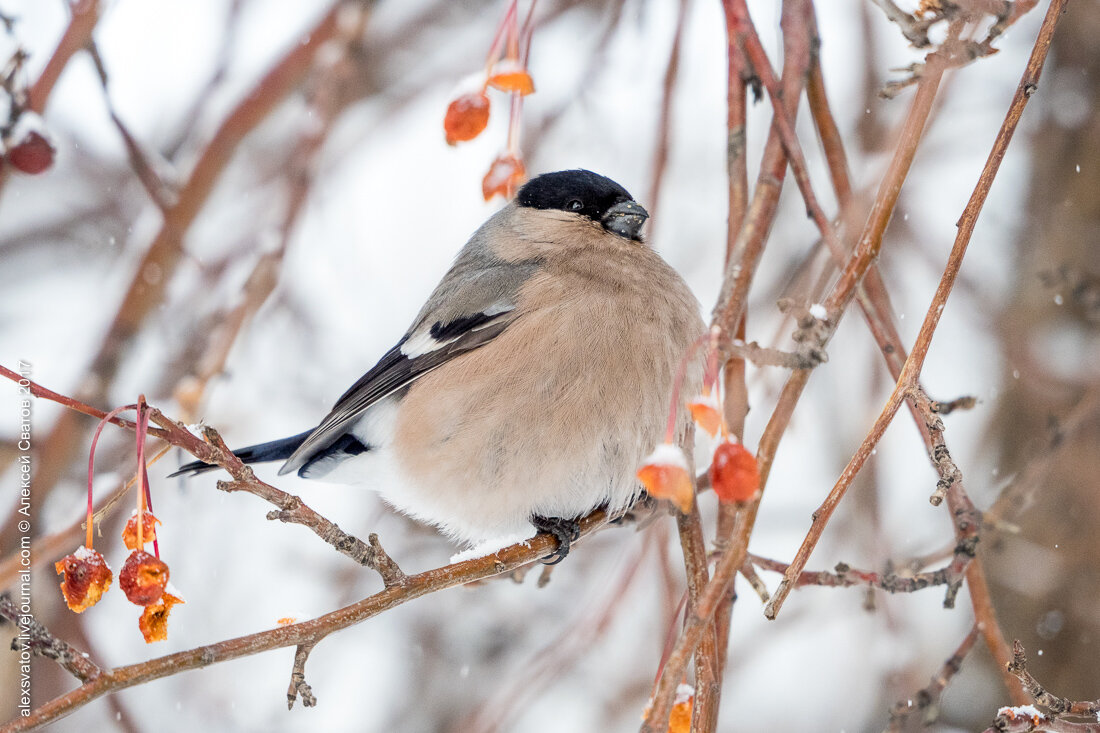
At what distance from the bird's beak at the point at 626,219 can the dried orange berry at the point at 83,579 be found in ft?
6.40

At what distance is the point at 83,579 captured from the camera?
1628 millimetres

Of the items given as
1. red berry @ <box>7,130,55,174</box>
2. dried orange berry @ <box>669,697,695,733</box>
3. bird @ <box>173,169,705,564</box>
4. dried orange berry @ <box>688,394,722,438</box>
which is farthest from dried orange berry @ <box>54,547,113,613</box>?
red berry @ <box>7,130,55,174</box>

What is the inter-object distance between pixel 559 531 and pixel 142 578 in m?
1.26

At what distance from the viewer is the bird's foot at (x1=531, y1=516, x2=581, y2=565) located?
258 cm

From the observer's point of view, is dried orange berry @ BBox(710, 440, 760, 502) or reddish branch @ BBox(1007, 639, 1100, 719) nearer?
dried orange berry @ BBox(710, 440, 760, 502)

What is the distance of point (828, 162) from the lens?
87.7 inches

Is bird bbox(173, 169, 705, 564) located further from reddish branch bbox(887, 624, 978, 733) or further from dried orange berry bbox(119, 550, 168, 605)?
dried orange berry bbox(119, 550, 168, 605)

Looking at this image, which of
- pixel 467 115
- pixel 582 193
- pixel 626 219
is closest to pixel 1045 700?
pixel 467 115

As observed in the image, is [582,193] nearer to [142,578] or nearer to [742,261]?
[742,261]

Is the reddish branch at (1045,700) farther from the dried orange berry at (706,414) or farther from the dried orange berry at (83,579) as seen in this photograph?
the dried orange berry at (83,579)

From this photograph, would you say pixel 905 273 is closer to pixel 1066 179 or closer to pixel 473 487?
pixel 1066 179

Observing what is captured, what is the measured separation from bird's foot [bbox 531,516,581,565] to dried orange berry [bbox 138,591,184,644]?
109 centimetres

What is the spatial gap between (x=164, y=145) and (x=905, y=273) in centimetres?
330

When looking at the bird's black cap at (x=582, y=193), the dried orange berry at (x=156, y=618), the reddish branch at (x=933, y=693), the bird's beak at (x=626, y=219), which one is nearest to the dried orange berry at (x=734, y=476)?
the reddish branch at (x=933, y=693)
